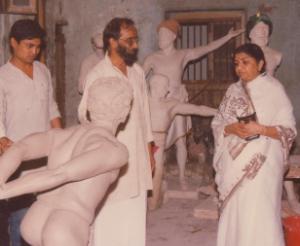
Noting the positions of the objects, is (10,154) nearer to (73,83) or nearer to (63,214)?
(63,214)

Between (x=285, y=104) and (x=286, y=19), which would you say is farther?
(x=286, y=19)

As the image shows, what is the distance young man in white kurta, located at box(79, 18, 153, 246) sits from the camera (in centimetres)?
529

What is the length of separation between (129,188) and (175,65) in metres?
4.11

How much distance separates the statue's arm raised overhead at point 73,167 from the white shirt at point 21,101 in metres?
1.97

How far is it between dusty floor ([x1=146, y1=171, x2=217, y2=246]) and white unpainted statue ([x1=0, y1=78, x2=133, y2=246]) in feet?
11.5

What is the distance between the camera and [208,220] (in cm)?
760

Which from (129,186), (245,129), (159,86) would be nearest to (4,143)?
(129,186)

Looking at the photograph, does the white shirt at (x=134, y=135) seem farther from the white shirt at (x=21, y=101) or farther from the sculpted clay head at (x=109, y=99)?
the sculpted clay head at (x=109, y=99)

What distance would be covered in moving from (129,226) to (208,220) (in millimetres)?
2426

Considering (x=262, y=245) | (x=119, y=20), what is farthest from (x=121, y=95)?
(x=262, y=245)

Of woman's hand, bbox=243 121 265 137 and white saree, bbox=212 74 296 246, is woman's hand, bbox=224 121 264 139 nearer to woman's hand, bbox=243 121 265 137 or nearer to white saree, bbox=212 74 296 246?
woman's hand, bbox=243 121 265 137

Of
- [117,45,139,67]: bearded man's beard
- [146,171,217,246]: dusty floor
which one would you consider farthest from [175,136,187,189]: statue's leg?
[117,45,139,67]: bearded man's beard

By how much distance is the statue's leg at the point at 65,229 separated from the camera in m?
3.07

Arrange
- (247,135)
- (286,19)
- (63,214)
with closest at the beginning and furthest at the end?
1. (63,214)
2. (247,135)
3. (286,19)
